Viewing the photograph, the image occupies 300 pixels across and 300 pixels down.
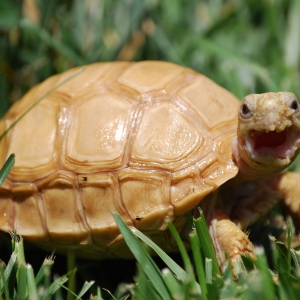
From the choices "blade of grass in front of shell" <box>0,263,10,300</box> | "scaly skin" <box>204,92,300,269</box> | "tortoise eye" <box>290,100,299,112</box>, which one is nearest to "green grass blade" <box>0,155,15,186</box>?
"blade of grass in front of shell" <box>0,263,10,300</box>

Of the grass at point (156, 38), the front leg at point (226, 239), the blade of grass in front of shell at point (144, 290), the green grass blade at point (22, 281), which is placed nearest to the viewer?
the blade of grass in front of shell at point (144, 290)

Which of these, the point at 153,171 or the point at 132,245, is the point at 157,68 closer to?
the point at 153,171

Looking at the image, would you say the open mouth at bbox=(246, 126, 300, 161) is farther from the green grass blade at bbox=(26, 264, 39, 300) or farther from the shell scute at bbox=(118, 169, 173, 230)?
the green grass blade at bbox=(26, 264, 39, 300)

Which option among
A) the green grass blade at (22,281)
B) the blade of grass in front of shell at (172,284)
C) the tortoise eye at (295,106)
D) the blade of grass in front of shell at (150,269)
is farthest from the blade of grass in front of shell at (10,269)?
the tortoise eye at (295,106)

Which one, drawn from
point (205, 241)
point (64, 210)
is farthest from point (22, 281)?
point (205, 241)

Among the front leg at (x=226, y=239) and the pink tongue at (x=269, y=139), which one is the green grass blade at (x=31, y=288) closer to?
the front leg at (x=226, y=239)

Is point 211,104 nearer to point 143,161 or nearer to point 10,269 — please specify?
point 143,161

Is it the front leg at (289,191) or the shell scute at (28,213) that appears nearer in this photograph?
the shell scute at (28,213)

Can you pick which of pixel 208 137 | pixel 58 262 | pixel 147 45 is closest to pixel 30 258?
pixel 58 262
